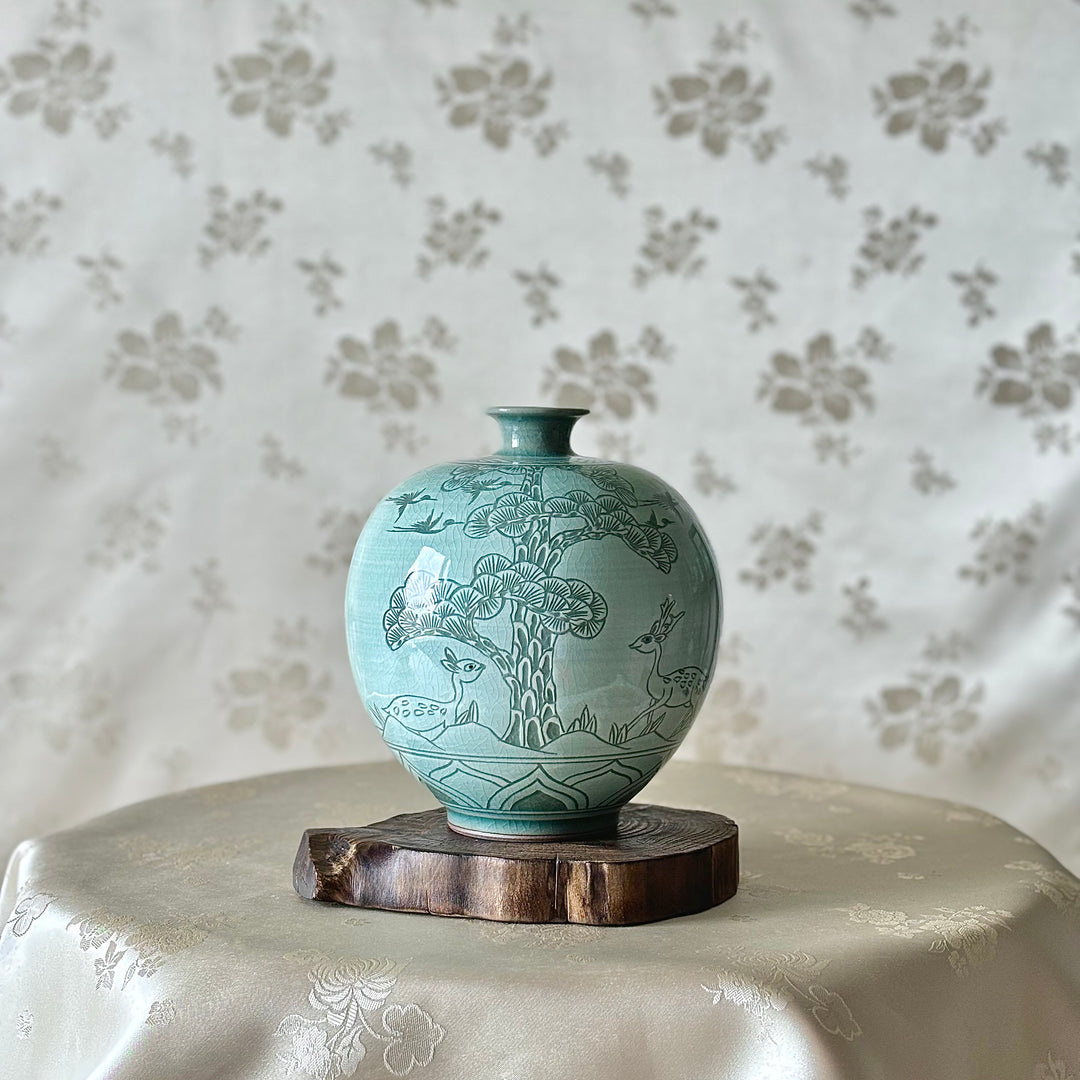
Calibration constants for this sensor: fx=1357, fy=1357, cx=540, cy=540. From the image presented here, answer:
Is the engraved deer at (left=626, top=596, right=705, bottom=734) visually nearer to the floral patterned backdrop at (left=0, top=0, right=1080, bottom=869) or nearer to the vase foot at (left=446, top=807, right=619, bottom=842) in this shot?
the vase foot at (left=446, top=807, right=619, bottom=842)

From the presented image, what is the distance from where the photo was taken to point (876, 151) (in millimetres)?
1780

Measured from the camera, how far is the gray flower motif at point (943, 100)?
1768 millimetres

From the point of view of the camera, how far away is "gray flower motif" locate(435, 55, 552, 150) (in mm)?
1805

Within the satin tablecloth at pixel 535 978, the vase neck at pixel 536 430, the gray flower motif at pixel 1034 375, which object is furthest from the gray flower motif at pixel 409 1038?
the gray flower motif at pixel 1034 375

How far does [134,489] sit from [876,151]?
1083mm

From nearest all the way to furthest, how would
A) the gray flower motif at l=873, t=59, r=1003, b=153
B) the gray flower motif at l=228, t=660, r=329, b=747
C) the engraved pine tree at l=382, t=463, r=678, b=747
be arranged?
the engraved pine tree at l=382, t=463, r=678, b=747 < the gray flower motif at l=873, t=59, r=1003, b=153 < the gray flower motif at l=228, t=660, r=329, b=747

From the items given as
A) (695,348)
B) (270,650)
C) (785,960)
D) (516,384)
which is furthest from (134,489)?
(785,960)

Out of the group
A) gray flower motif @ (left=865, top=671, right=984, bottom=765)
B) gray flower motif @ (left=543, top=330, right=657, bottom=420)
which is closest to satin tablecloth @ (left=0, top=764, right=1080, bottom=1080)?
gray flower motif @ (left=865, top=671, right=984, bottom=765)

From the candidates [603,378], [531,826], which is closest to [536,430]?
[531,826]

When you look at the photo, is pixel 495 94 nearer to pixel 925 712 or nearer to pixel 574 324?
pixel 574 324

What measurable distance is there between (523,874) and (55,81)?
4.52 feet

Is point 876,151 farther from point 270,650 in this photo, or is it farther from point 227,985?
point 227,985

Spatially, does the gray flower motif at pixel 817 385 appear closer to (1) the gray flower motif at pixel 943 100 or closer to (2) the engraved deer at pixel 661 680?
(1) the gray flower motif at pixel 943 100

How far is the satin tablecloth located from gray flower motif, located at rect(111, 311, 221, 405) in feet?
2.84
